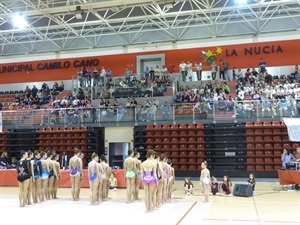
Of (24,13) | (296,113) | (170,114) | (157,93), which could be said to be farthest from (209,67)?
(24,13)

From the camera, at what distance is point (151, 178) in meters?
10.2

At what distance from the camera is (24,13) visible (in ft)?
75.7

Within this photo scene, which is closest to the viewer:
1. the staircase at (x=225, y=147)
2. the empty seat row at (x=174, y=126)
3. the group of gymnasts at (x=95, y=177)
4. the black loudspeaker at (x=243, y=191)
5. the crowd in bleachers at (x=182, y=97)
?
the group of gymnasts at (x=95, y=177)

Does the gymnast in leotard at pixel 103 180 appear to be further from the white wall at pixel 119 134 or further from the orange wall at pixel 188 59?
the orange wall at pixel 188 59

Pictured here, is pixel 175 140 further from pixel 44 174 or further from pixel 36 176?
pixel 36 176

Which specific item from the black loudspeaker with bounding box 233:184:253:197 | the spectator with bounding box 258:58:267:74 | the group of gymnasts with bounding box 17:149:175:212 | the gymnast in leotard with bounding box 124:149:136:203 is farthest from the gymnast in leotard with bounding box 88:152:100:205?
the spectator with bounding box 258:58:267:74

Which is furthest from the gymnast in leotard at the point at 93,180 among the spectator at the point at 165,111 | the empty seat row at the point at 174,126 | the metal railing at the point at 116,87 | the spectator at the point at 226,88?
the spectator at the point at 226,88

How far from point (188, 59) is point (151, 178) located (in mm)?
19813

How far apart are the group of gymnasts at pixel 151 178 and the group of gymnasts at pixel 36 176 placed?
2.93m

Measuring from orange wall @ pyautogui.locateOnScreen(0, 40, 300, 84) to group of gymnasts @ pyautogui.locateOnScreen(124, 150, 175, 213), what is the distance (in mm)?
14612

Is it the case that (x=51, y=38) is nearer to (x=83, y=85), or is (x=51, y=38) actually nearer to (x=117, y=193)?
(x=83, y=85)

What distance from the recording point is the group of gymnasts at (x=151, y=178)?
10.2m

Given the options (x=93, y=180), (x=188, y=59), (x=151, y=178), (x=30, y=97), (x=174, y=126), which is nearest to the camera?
(x=151, y=178)

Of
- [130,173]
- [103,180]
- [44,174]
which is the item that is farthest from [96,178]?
[44,174]
